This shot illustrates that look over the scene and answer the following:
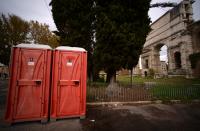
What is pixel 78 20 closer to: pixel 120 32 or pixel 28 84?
pixel 120 32

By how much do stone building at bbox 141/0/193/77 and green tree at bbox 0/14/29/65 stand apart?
25.5 metres

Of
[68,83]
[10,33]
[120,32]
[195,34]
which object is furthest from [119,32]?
[10,33]

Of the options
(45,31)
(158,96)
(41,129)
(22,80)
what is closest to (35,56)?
(22,80)

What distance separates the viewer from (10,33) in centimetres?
2620

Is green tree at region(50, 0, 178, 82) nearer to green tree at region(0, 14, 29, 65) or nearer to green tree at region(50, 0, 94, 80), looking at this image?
green tree at region(50, 0, 94, 80)

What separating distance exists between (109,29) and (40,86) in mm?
5381

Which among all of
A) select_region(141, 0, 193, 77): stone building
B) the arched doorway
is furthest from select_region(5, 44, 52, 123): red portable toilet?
the arched doorway

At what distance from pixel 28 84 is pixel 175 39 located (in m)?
27.8

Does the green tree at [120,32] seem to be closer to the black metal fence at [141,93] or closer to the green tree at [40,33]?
the black metal fence at [141,93]

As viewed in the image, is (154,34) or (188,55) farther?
(154,34)

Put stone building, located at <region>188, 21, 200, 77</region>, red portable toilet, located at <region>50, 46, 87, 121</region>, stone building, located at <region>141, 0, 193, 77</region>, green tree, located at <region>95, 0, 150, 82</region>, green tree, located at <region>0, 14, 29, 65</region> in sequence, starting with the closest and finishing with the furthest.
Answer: red portable toilet, located at <region>50, 46, 87, 121</region>, green tree, located at <region>95, 0, 150, 82</region>, stone building, located at <region>188, 21, 200, 77</region>, stone building, located at <region>141, 0, 193, 77</region>, green tree, located at <region>0, 14, 29, 65</region>

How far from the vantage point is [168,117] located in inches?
198

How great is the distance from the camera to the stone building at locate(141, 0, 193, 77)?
22709 mm

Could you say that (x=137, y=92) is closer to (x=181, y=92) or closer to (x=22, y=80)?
(x=181, y=92)
